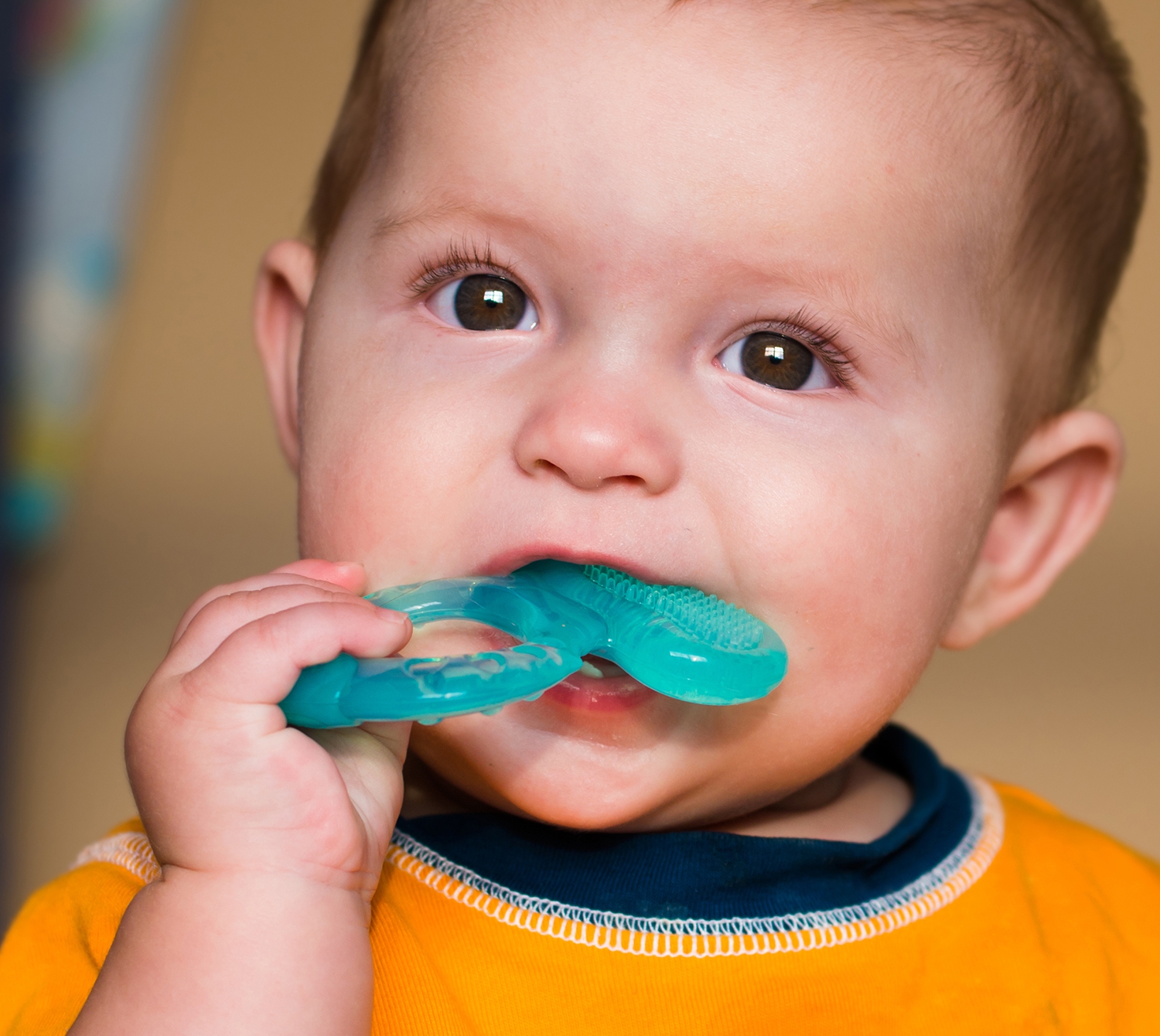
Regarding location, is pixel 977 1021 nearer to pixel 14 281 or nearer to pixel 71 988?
pixel 71 988

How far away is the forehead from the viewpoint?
2.36 feet

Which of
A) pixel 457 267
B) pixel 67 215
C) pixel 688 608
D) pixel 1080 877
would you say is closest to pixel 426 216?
pixel 457 267

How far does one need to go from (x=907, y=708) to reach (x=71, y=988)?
1.51 m

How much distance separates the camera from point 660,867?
81 cm

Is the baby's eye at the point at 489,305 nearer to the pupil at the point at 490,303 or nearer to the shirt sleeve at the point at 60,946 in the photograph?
the pupil at the point at 490,303

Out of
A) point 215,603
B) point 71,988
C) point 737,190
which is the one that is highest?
point 737,190

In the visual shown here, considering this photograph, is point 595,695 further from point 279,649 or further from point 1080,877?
point 1080,877

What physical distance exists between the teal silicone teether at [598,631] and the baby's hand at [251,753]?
0.02 metres

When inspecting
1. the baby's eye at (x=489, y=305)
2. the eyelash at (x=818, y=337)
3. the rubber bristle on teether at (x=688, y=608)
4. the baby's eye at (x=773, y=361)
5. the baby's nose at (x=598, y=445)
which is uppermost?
the eyelash at (x=818, y=337)

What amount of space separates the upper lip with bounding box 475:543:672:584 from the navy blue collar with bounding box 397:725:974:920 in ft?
0.64

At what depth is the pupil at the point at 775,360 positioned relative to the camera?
768mm

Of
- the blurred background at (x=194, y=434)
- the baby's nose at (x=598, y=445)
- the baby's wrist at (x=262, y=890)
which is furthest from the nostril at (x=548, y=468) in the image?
the blurred background at (x=194, y=434)

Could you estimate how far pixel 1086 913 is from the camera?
930mm

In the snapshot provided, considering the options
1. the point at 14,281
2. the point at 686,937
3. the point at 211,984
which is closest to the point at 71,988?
the point at 211,984
